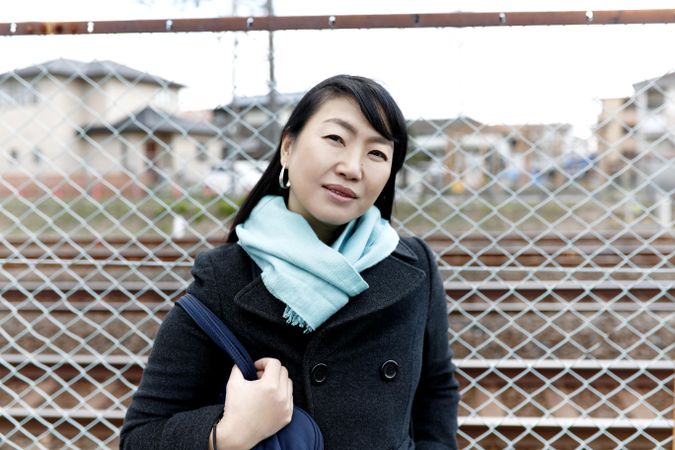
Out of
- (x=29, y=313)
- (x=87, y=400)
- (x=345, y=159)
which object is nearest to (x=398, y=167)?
(x=345, y=159)

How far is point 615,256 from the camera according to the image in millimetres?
6363

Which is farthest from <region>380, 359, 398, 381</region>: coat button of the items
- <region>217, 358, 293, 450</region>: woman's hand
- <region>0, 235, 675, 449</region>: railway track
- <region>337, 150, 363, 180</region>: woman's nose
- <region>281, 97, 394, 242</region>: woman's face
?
<region>0, 235, 675, 449</region>: railway track

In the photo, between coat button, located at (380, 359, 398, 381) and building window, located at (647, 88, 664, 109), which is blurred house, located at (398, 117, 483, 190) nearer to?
coat button, located at (380, 359, 398, 381)

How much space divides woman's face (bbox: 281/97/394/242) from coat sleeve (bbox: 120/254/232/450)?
0.42 metres

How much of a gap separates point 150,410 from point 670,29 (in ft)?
7.27

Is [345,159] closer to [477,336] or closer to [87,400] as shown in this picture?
[87,400]

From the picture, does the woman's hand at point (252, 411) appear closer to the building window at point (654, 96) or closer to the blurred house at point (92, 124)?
the blurred house at point (92, 124)

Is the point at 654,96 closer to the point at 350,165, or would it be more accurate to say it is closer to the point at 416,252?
the point at 416,252

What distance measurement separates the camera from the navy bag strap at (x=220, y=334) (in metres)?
1.39

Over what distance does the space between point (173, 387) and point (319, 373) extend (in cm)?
35

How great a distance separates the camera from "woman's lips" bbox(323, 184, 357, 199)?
143 cm

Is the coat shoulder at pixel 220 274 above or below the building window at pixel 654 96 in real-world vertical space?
above

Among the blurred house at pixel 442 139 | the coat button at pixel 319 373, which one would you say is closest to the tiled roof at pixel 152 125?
the blurred house at pixel 442 139

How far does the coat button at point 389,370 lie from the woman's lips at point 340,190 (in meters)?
0.45
